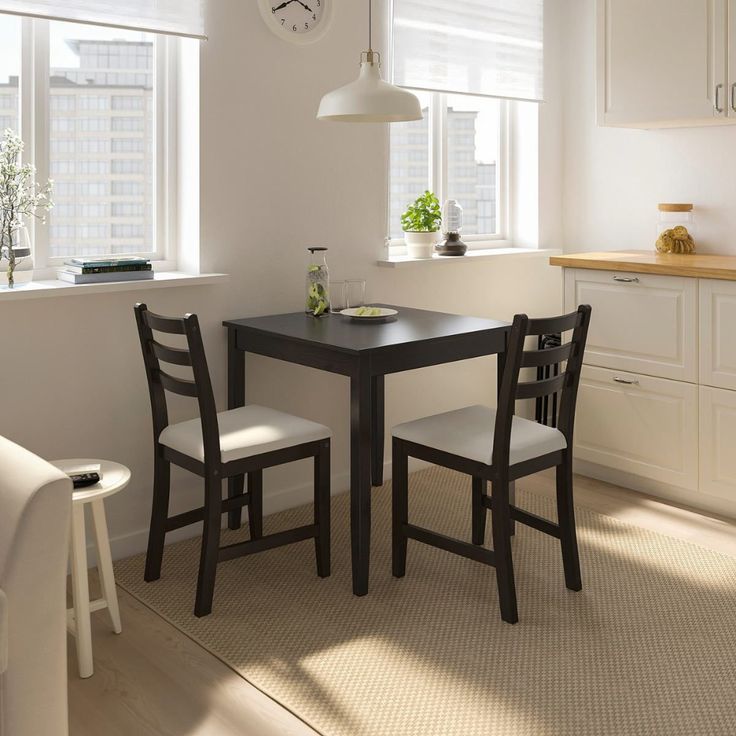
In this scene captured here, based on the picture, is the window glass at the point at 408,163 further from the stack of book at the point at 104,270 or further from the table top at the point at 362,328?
the stack of book at the point at 104,270

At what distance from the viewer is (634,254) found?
408 centimetres

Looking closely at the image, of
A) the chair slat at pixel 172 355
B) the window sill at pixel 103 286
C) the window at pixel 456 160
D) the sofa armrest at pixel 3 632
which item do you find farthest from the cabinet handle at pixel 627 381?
the sofa armrest at pixel 3 632

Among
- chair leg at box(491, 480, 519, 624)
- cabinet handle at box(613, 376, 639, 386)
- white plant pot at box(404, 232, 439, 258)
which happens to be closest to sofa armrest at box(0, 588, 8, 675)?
chair leg at box(491, 480, 519, 624)

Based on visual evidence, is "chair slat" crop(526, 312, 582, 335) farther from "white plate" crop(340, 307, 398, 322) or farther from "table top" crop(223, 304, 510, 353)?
"white plate" crop(340, 307, 398, 322)

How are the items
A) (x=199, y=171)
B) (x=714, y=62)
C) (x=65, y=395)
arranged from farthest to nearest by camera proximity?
1. (x=714, y=62)
2. (x=199, y=171)
3. (x=65, y=395)

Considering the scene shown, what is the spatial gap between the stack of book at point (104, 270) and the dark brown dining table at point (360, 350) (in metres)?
0.38

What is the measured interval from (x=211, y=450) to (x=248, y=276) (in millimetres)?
957

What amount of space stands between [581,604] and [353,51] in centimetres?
226

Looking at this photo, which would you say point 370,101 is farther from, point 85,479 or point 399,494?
point 85,479

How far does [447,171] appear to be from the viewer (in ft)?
14.2

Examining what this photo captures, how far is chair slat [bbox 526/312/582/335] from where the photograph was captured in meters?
2.58

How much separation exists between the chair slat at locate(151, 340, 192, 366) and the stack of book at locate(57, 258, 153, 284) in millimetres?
346

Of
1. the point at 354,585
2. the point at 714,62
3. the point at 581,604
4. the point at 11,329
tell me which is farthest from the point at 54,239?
the point at 714,62

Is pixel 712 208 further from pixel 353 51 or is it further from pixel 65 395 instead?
pixel 65 395
